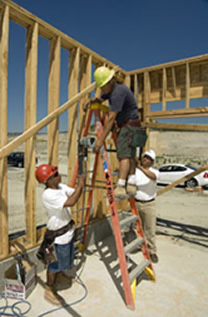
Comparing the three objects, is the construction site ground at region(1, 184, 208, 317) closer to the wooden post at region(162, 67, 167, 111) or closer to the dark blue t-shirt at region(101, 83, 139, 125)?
the dark blue t-shirt at region(101, 83, 139, 125)

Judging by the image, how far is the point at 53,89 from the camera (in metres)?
3.51

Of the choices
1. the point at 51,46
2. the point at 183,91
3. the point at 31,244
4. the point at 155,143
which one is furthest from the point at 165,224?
the point at 155,143

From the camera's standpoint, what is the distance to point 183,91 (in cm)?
464

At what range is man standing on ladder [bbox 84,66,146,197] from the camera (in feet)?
9.21

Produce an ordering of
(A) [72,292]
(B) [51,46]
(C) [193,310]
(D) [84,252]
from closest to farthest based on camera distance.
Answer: (C) [193,310] → (A) [72,292] → (B) [51,46] → (D) [84,252]

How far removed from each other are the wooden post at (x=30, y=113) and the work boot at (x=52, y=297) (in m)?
0.69

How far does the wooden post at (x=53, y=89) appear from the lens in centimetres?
348

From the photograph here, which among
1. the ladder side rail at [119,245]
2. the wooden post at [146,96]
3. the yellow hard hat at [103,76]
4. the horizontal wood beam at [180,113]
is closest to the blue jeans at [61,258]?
the ladder side rail at [119,245]

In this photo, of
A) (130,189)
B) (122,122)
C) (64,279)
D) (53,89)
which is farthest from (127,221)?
(53,89)

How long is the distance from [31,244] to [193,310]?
2175 mm

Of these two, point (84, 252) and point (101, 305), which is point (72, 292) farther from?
point (84, 252)

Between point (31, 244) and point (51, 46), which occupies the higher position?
point (51, 46)

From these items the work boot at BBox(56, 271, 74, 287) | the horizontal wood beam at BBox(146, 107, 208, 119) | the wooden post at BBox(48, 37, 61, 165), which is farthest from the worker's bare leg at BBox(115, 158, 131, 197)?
the horizontal wood beam at BBox(146, 107, 208, 119)

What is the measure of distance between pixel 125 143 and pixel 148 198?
126cm
